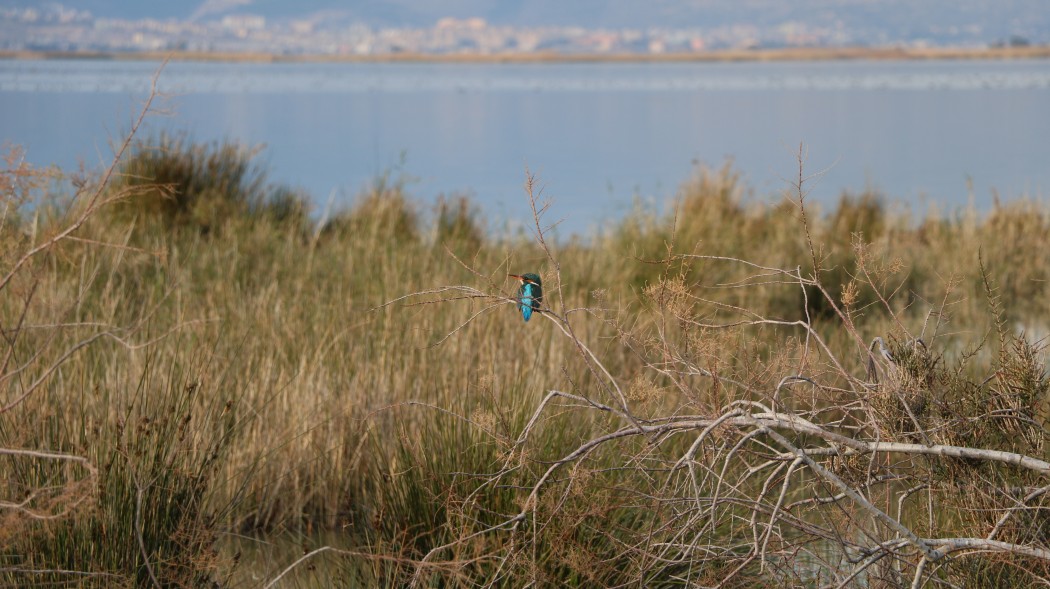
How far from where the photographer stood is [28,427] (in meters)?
2.94

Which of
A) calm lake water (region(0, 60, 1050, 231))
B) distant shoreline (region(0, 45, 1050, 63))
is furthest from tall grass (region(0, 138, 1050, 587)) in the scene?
distant shoreline (region(0, 45, 1050, 63))

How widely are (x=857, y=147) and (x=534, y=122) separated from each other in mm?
12128

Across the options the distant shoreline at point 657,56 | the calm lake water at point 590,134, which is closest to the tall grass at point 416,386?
the calm lake water at point 590,134

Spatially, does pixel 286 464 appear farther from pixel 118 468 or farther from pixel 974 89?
pixel 974 89

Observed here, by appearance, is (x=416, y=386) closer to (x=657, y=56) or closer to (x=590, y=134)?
(x=590, y=134)

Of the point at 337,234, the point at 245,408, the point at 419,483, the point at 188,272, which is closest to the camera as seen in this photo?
the point at 419,483

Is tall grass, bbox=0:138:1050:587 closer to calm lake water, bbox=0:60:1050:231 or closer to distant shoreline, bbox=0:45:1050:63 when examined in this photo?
calm lake water, bbox=0:60:1050:231

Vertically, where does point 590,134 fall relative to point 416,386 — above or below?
below

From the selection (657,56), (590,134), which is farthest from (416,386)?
(657,56)

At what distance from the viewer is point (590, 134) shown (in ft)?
102

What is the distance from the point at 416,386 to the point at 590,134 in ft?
89.3

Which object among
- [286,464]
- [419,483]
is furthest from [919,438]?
[286,464]

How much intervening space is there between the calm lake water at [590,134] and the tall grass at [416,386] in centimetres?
87

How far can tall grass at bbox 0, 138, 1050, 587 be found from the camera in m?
2.56
